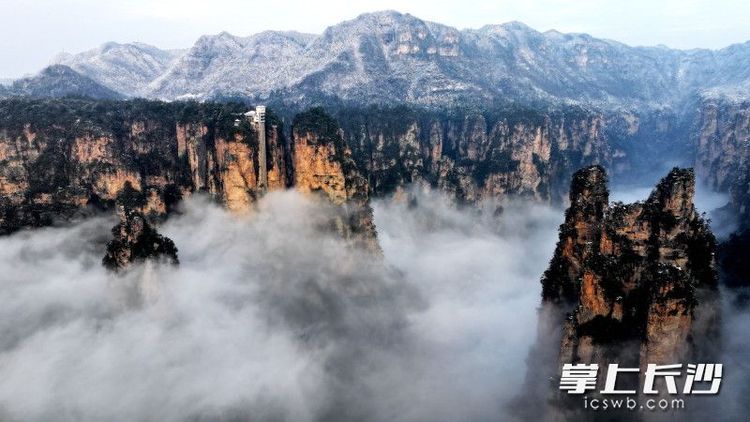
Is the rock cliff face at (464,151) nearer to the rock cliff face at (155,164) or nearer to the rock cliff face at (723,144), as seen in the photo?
the rock cliff face at (723,144)

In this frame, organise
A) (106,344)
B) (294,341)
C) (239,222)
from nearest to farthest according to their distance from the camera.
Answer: (106,344) < (294,341) < (239,222)

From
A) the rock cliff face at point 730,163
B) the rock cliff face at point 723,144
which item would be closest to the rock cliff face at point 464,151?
the rock cliff face at point 723,144

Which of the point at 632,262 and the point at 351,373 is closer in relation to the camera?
the point at 632,262

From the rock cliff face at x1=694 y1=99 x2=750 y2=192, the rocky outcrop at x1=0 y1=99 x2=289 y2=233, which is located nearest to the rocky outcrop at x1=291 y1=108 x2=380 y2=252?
the rocky outcrop at x1=0 y1=99 x2=289 y2=233

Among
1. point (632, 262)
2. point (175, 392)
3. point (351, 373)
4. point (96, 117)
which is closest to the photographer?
point (632, 262)

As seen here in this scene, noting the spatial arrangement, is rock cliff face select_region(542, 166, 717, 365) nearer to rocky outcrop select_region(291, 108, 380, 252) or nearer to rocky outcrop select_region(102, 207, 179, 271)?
rocky outcrop select_region(291, 108, 380, 252)

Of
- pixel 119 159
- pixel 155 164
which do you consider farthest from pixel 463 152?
pixel 119 159

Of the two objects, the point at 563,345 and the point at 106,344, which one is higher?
the point at 563,345

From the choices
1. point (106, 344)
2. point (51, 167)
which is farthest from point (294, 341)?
point (51, 167)

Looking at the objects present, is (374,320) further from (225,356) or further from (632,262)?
(632,262)
